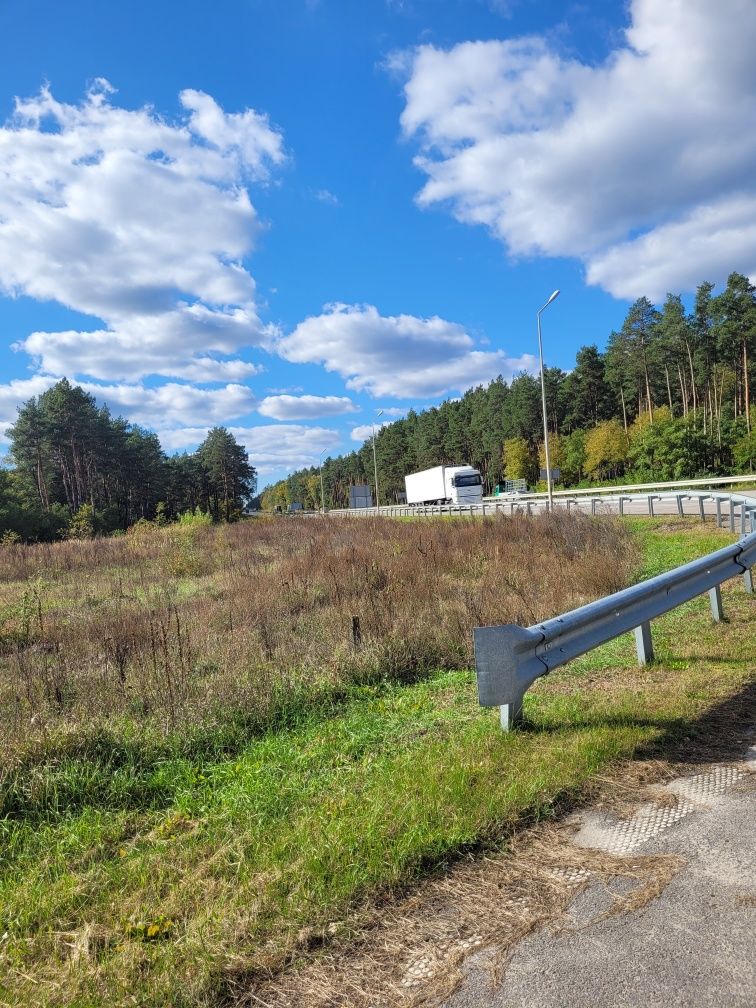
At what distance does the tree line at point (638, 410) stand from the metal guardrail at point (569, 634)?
50764 mm

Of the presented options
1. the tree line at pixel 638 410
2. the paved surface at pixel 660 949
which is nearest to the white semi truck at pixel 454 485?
the tree line at pixel 638 410

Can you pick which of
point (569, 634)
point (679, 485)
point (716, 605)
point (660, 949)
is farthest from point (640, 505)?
point (660, 949)

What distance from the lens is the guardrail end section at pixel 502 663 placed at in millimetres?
3855

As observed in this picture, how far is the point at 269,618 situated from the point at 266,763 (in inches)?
182

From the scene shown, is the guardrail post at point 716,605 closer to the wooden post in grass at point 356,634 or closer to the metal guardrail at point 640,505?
the wooden post in grass at point 356,634

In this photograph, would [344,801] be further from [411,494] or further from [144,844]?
[411,494]

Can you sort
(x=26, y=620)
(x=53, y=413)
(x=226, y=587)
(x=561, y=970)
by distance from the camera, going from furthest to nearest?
(x=53, y=413)
(x=226, y=587)
(x=26, y=620)
(x=561, y=970)

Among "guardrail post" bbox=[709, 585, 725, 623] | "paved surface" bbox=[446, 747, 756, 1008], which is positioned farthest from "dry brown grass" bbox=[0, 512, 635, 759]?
"paved surface" bbox=[446, 747, 756, 1008]

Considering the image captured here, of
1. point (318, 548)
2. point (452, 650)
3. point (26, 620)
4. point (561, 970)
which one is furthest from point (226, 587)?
point (561, 970)

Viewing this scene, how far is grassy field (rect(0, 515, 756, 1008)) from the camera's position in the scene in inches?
96.8

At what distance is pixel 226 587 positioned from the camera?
12.8 metres

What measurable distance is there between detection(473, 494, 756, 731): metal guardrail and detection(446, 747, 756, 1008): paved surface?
47.3 inches

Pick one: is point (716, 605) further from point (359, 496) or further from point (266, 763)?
point (359, 496)

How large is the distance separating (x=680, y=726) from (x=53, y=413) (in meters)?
68.2
